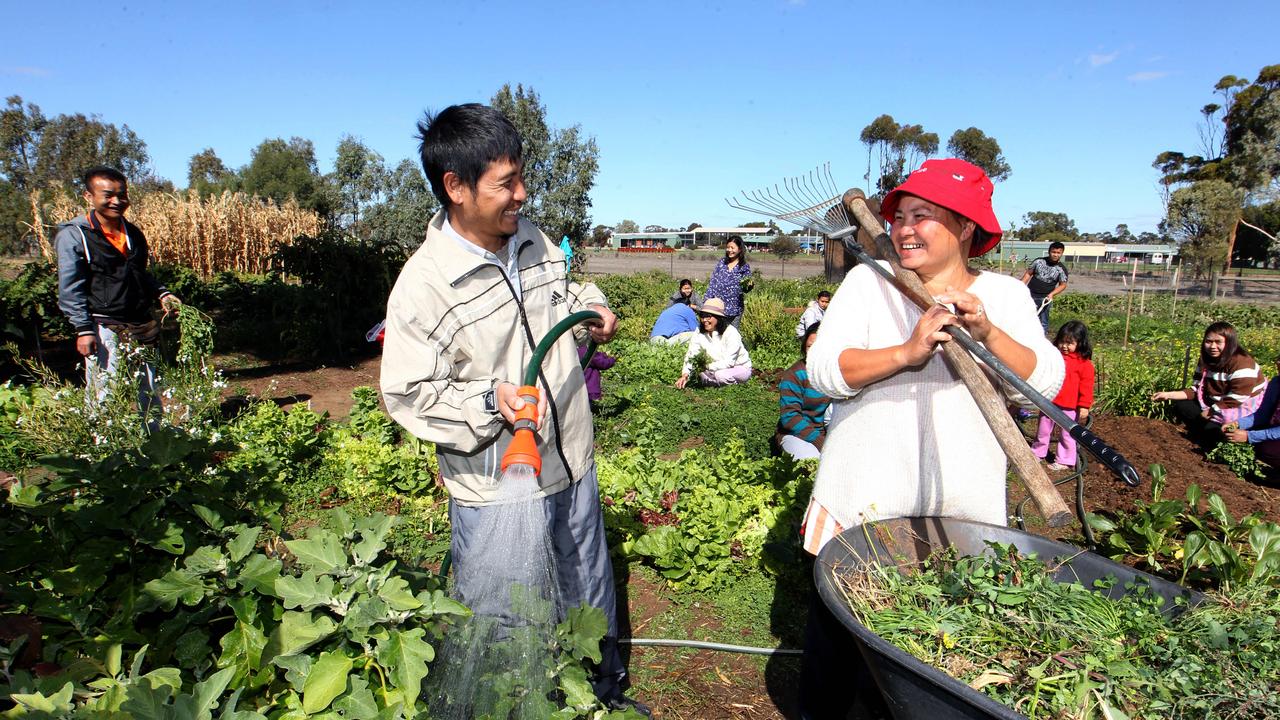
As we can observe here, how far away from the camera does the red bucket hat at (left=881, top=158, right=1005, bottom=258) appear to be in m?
1.86

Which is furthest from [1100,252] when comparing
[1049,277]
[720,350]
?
[720,350]

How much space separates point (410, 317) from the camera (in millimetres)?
1948

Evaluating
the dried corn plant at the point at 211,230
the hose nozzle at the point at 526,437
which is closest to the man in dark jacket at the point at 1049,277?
the hose nozzle at the point at 526,437

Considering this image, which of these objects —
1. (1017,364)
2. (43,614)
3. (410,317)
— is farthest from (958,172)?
(43,614)

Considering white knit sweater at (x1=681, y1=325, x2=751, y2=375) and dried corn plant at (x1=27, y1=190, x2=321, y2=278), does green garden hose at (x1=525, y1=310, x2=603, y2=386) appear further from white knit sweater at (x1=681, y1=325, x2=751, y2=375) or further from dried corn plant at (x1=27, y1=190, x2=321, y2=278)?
dried corn plant at (x1=27, y1=190, x2=321, y2=278)

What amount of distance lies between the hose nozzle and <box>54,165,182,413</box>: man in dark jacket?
377cm

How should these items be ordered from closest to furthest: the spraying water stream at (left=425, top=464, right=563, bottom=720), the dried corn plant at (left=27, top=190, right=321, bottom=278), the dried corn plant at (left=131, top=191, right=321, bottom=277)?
the spraying water stream at (left=425, top=464, right=563, bottom=720) < the dried corn plant at (left=27, top=190, right=321, bottom=278) < the dried corn plant at (left=131, top=191, right=321, bottom=277)

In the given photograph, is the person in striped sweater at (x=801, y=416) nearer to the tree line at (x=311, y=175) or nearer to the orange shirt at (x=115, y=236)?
the orange shirt at (x=115, y=236)

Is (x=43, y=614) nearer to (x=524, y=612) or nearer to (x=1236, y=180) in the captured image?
(x=524, y=612)

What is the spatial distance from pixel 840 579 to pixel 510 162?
141 centimetres

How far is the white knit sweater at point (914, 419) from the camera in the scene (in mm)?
1945

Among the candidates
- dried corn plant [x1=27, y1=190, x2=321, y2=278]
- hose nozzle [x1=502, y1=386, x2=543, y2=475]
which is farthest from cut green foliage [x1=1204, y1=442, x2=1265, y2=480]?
dried corn plant [x1=27, y1=190, x2=321, y2=278]

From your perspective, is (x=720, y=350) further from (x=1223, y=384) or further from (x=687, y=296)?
(x=1223, y=384)

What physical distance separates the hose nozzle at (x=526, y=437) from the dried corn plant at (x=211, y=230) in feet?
54.4
